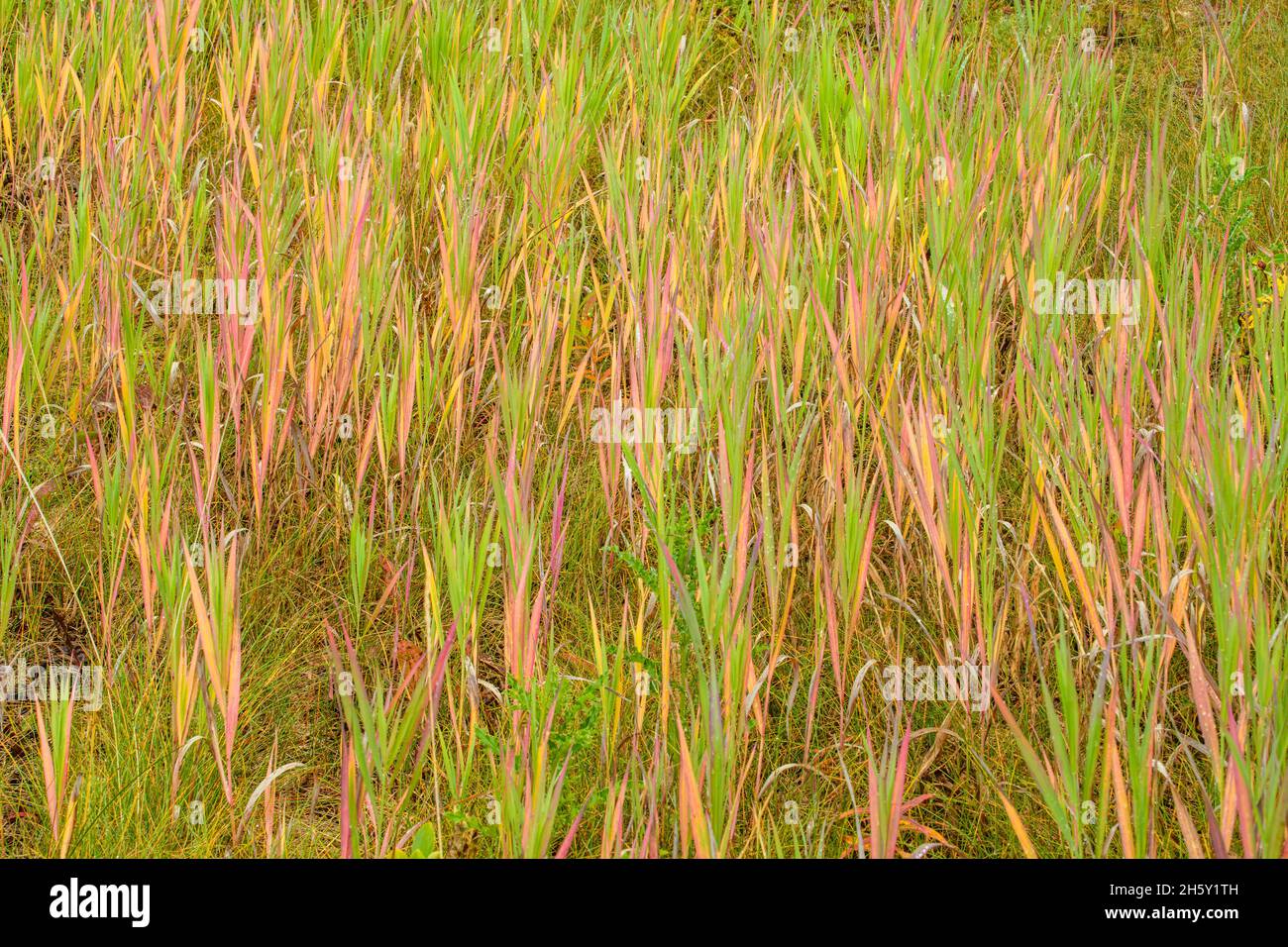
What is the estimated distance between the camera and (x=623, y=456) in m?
1.74

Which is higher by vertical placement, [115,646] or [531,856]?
[115,646]

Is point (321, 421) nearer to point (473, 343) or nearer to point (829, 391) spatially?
point (473, 343)

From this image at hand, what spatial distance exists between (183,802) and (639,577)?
0.66 metres

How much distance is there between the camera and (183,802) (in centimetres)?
140

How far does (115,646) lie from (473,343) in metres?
0.79

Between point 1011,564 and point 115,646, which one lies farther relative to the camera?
point 1011,564

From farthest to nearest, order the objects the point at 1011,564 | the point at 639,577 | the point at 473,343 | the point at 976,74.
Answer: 1. the point at 976,74
2. the point at 473,343
3. the point at 1011,564
4. the point at 639,577

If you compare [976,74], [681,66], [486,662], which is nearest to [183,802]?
[486,662]

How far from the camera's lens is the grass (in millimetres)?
1375

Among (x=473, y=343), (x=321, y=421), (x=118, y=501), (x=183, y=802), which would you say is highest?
(x=473, y=343)

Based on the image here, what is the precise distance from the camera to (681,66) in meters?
2.73

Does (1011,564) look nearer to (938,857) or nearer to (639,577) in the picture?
(938,857)

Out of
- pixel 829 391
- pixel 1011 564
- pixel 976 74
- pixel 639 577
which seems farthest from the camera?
pixel 976 74

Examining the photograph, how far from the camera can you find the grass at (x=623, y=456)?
1375 mm
